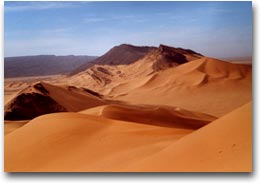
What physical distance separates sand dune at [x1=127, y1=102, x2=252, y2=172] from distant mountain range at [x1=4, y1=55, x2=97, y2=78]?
1374 millimetres

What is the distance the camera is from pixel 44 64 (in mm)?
4793

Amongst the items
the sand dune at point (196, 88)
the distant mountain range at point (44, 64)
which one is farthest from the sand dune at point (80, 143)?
the distant mountain range at point (44, 64)

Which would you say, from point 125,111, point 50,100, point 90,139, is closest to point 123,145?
point 90,139

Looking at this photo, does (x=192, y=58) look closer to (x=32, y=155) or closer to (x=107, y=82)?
(x=107, y=82)

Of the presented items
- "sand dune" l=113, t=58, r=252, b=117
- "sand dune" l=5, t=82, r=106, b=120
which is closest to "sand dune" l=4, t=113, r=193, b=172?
"sand dune" l=5, t=82, r=106, b=120

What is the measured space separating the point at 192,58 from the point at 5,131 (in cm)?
212

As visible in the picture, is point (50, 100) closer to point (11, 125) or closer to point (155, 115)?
point (11, 125)

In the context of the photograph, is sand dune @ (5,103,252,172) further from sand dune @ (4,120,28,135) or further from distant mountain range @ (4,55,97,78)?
distant mountain range @ (4,55,97,78)

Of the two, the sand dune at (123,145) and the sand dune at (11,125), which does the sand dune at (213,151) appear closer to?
the sand dune at (123,145)

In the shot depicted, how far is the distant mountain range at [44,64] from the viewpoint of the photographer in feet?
15.0

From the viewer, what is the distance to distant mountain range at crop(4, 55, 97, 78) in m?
4.59

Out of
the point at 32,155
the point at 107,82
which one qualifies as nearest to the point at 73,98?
the point at 107,82

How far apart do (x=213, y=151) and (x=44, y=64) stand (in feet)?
6.82

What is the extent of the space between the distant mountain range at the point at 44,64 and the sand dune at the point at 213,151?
1.37 metres
